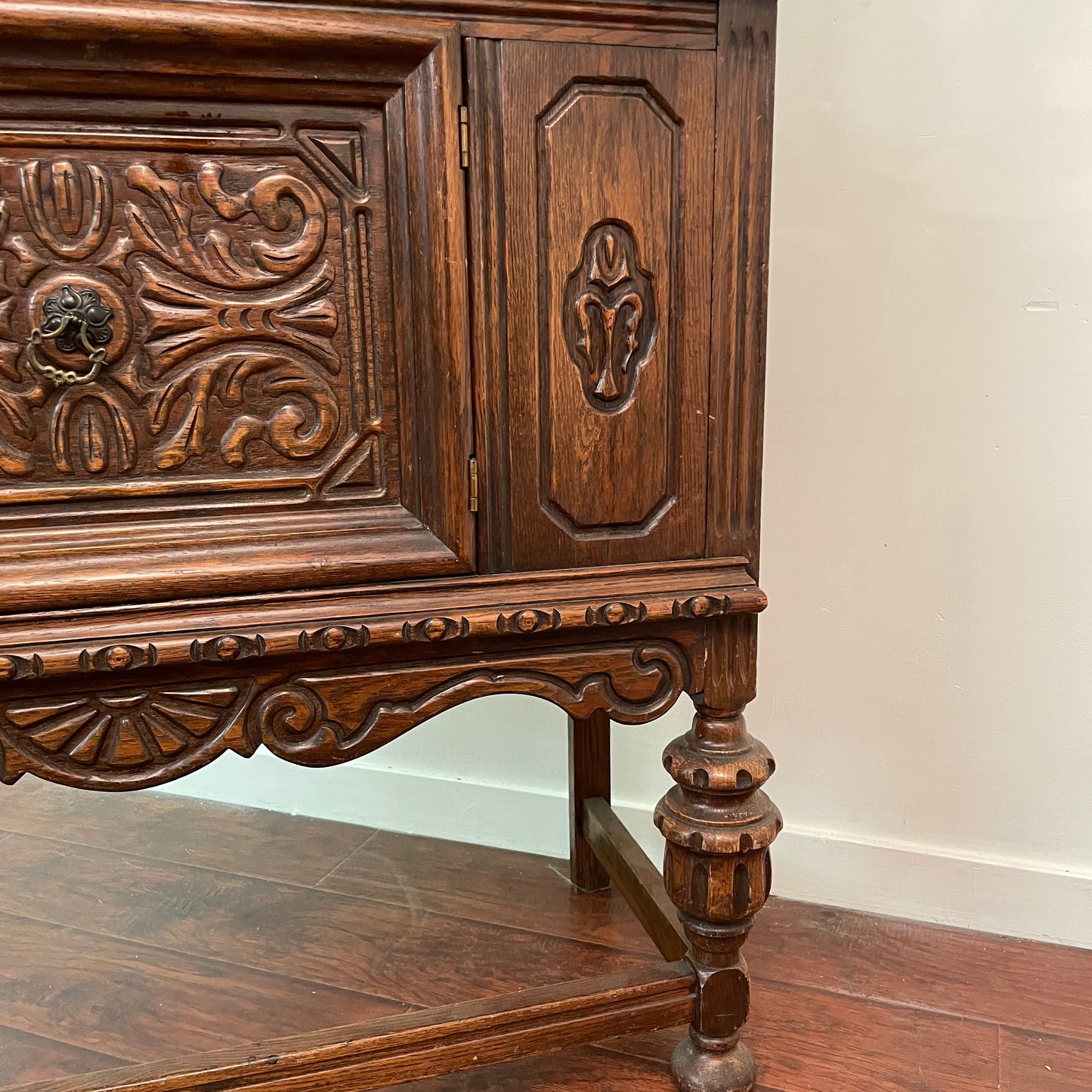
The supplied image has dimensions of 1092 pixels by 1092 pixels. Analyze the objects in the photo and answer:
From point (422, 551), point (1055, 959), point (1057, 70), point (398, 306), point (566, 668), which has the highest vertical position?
point (1057, 70)

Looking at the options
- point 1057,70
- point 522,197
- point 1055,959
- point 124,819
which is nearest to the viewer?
point 522,197

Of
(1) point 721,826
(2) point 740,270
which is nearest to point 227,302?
(2) point 740,270

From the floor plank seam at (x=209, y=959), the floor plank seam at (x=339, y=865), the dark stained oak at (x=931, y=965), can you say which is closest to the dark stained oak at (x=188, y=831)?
the floor plank seam at (x=339, y=865)

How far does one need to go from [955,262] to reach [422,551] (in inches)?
29.6

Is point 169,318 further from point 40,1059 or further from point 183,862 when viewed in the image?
point 183,862

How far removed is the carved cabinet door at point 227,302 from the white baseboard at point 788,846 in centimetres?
80

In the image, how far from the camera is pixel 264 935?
1.23 m

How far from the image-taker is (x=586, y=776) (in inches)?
50.6

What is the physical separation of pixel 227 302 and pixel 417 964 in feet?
2.72

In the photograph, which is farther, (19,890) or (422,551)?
(19,890)

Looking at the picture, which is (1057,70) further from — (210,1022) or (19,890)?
(19,890)

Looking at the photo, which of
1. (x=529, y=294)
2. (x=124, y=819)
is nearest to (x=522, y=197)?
(x=529, y=294)

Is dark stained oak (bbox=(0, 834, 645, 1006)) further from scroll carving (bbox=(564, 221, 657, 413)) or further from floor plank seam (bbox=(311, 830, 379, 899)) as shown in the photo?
scroll carving (bbox=(564, 221, 657, 413))

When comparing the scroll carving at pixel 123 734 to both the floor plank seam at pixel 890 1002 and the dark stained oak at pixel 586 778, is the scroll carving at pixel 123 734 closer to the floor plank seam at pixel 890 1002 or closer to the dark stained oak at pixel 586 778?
the dark stained oak at pixel 586 778
